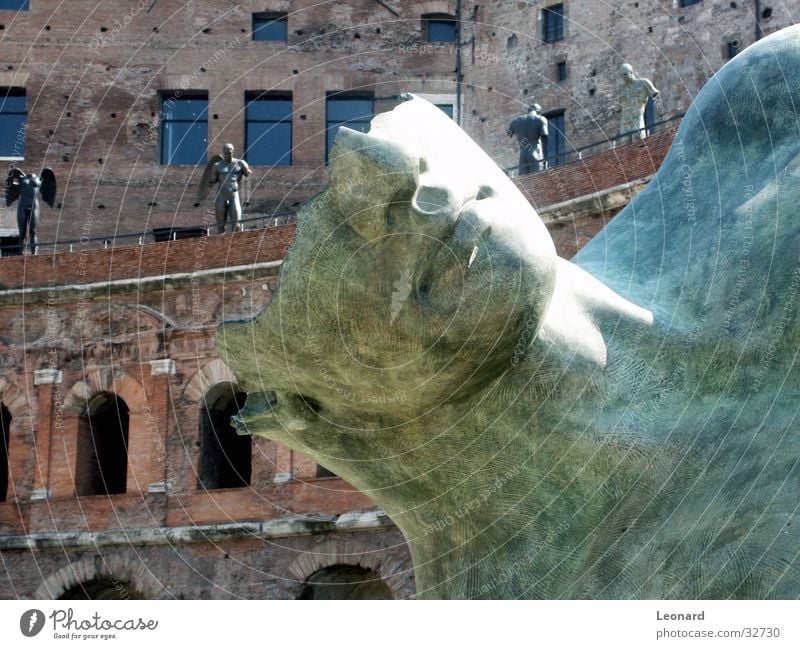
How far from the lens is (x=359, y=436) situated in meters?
4.04

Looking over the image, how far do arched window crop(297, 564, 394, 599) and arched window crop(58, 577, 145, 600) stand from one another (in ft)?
7.67

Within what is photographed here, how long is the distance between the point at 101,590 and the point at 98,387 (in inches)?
105

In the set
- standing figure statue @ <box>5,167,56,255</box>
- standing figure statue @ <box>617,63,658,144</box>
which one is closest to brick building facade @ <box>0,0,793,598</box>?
standing figure statue @ <box>5,167,56,255</box>

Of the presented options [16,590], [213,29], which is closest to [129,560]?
[16,590]

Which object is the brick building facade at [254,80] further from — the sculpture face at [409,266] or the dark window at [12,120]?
the sculpture face at [409,266]

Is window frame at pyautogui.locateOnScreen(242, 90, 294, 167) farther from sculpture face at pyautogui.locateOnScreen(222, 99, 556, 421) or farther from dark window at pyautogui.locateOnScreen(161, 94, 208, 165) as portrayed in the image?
sculpture face at pyautogui.locateOnScreen(222, 99, 556, 421)

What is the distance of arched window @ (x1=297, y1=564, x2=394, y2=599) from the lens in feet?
66.4

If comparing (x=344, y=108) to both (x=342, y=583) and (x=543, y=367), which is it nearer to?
(x=342, y=583)

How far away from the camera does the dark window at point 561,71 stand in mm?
26891

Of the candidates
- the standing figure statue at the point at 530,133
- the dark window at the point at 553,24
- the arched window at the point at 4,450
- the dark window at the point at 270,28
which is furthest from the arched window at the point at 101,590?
the dark window at the point at 553,24
